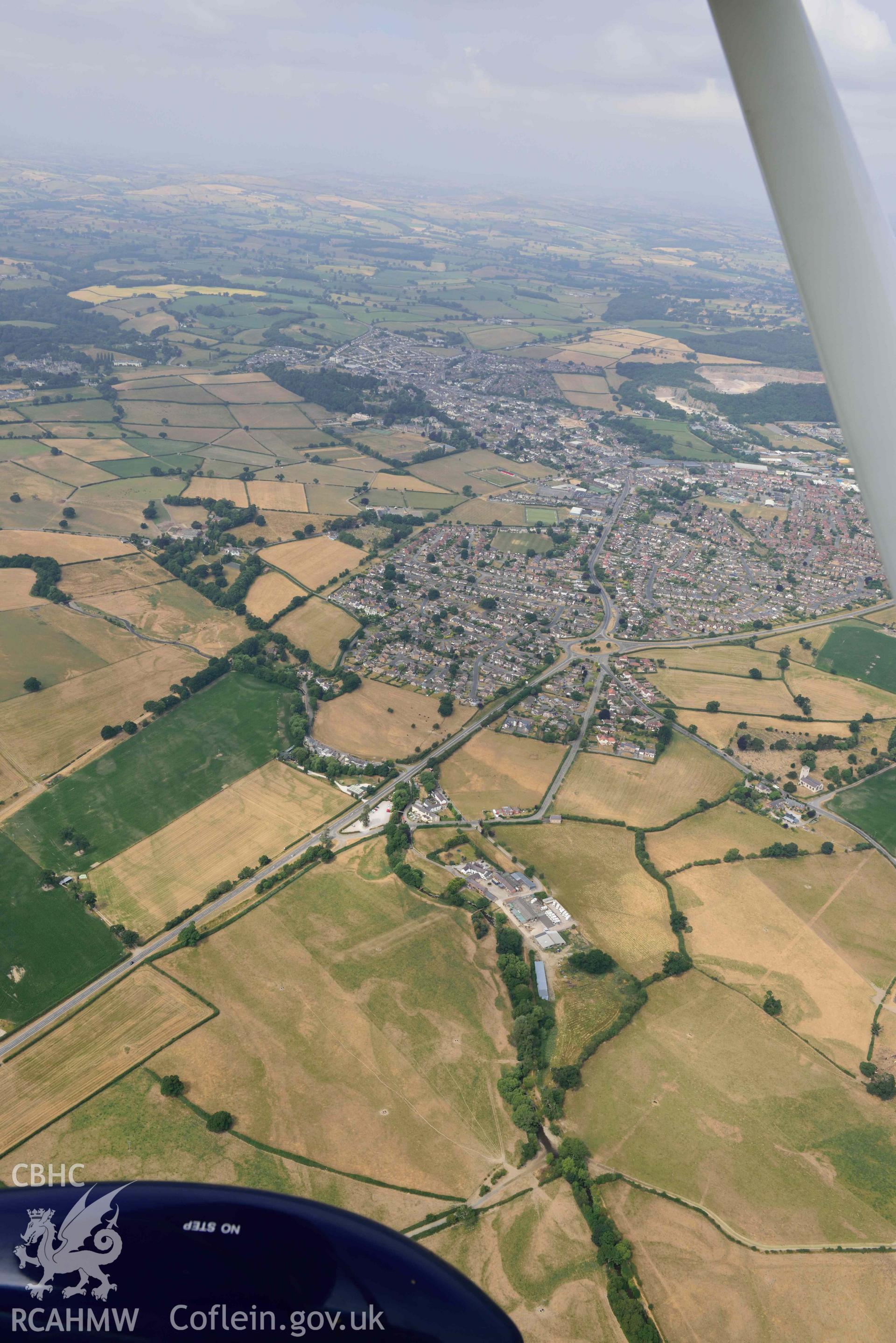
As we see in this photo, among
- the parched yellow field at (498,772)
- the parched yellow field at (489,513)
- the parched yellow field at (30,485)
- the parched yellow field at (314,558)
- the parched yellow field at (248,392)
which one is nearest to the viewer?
the parched yellow field at (498,772)

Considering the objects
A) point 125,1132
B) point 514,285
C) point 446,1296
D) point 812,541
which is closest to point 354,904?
point 125,1132

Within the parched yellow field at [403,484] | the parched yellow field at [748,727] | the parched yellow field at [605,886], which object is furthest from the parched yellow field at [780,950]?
the parched yellow field at [403,484]

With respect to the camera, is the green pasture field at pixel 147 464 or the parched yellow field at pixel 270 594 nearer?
the parched yellow field at pixel 270 594

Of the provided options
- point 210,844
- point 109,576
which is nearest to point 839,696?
point 210,844

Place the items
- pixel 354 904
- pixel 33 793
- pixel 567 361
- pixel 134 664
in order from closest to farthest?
pixel 354 904 → pixel 33 793 → pixel 134 664 → pixel 567 361

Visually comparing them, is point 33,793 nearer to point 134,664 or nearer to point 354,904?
point 134,664

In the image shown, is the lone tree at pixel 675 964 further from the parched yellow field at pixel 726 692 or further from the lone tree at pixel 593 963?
the parched yellow field at pixel 726 692

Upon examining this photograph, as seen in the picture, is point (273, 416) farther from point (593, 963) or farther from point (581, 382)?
point (593, 963)
